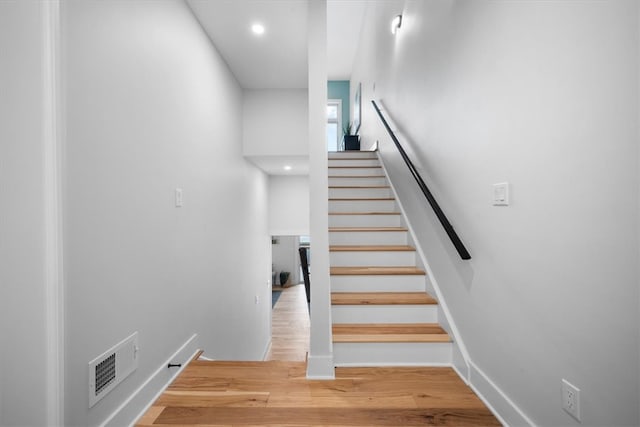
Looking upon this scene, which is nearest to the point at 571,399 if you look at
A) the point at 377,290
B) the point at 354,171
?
the point at 377,290

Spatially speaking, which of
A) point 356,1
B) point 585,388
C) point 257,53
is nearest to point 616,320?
point 585,388

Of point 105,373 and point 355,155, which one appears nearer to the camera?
point 105,373

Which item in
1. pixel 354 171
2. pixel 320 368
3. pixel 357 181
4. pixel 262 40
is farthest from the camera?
pixel 354 171

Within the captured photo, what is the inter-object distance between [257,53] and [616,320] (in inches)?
117

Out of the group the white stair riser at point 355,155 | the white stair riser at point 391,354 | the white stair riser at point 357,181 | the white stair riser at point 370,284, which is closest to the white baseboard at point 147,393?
the white stair riser at point 391,354

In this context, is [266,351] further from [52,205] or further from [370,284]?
[52,205]

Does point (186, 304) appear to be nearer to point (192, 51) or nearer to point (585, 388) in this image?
point (192, 51)

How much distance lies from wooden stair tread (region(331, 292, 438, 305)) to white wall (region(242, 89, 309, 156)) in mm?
1906

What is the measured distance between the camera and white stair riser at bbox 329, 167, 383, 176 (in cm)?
407

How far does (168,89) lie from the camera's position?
→ 186 centimetres

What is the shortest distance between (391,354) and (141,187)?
5.70 feet

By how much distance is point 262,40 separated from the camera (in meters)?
2.57

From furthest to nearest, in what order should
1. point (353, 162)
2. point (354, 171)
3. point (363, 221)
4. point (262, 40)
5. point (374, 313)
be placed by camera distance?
1. point (353, 162)
2. point (354, 171)
3. point (363, 221)
4. point (262, 40)
5. point (374, 313)

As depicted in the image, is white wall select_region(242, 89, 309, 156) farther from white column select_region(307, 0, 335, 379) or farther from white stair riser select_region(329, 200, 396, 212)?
white column select_region(307, 0, 335, 379)
